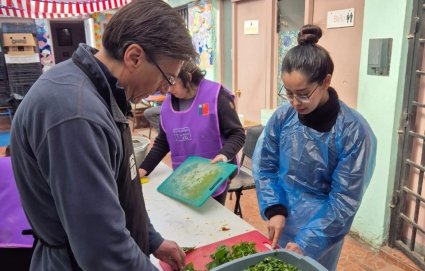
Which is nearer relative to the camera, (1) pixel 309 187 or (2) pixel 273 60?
(1) pixel 309 187

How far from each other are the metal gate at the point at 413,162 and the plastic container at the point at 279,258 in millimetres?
1613

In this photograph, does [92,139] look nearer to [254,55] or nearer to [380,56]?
[380,56]

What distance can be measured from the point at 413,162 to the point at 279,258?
1698mm

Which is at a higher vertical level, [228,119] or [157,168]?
[228,119]

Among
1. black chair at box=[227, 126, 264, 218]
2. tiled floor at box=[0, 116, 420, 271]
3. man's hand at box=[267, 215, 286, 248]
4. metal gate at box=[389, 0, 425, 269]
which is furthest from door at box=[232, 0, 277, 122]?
man's hand at box=[267, 215, 286, 248]

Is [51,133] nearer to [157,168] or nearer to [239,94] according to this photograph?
[157,168]

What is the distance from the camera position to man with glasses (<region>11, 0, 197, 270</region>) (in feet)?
2.13

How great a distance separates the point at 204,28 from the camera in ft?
16.3

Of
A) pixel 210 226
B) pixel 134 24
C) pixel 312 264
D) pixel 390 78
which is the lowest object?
pixel 210 226

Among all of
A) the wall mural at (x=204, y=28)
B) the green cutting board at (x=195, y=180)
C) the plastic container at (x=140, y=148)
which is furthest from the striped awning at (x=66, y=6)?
the green cutting board at (x=195, y=180)

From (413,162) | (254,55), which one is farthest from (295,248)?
(254,55)

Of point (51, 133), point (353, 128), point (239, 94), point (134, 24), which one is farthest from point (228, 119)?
point (239, 94)

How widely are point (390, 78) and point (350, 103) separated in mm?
463

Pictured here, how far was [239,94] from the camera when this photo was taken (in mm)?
4453
